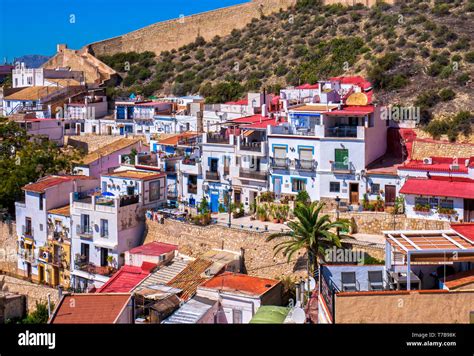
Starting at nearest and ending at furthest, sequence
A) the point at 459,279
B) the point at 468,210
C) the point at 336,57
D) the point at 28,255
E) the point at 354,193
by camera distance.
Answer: the point at 459,279 < the point at 468,210 < the point at 354,193 < the point at 28,255 < the point at 336,57

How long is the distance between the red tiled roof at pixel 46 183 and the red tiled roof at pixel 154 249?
4.03m

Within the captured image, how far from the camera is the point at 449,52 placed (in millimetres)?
31188

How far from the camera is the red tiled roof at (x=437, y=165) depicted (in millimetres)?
17680

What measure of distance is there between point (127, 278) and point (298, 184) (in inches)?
213

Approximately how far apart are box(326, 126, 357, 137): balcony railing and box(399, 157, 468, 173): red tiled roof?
173cm

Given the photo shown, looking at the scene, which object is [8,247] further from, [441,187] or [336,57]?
[336,57]

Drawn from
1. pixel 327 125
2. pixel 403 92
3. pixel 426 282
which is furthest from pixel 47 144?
pixel 426 282

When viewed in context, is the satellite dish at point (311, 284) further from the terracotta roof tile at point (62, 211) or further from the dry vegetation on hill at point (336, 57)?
the dry vegetation on hill at point (336, 57)

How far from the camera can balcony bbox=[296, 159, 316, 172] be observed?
778 inches

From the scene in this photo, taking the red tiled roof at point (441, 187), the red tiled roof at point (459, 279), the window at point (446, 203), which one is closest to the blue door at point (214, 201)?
the red tiled roof at point (441, 187)

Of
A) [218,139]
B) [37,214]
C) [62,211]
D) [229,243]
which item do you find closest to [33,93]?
[37,214]

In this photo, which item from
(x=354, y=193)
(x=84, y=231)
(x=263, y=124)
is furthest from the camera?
(x=263, y=124)

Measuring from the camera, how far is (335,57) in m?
35.6

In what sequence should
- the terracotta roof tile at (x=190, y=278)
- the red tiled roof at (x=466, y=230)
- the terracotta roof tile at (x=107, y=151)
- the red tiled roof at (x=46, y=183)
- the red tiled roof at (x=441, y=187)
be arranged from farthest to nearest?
the terracotta roof tile at (x=107, y=151), the red tiled roof at (x=46, y=183), the red tiled roof at (x=441, y=187), the terracotta roof tile at (x=190, y=278), the red tiled roof at (x=466, y=230)
